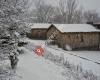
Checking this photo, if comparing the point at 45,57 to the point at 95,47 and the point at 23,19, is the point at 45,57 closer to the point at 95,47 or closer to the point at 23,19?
the point at 23,19

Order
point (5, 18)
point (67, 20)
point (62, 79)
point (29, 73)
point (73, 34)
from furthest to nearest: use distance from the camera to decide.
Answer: point (67, 20)
point (73, 34)
point (29, 73)
point (62, 79)
point (5, 18)

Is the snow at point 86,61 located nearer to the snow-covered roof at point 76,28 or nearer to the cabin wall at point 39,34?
the snow-covered roof at point 76,28

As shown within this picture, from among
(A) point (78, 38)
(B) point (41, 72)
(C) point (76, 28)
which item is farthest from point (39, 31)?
(B) point (41, 72)

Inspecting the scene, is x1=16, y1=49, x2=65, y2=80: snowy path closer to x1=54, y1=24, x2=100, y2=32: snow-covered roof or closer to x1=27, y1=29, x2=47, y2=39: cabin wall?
x1=54, y1=24, x2=100, y2=32: snow-covered roof

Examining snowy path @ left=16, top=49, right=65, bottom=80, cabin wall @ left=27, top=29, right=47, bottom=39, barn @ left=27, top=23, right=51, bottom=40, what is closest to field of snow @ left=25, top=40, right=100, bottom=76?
snowy path @ left=16, top=49, right=65, bottom=80

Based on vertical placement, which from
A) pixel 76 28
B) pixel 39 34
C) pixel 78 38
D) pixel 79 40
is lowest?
pixel 39 34

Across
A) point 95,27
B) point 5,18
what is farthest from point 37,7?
point 5,18

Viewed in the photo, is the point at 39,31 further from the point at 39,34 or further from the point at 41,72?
the point at 41,72

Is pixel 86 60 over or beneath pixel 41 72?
beneath

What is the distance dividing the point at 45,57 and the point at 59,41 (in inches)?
524

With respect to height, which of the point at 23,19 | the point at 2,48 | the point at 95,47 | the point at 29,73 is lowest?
the point at 95,47

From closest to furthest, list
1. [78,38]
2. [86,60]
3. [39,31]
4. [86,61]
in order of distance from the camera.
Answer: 1. [86,61]
2. [86,60]
3. [78,38]
4. [39,31]

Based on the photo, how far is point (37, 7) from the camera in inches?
3317

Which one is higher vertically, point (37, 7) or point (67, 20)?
point (37, 7)
